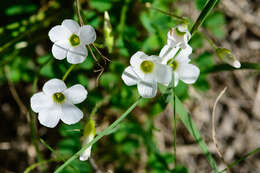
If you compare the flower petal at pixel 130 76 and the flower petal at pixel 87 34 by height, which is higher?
the flower petal at pixel 87 34

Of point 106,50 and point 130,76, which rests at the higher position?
point 130,76

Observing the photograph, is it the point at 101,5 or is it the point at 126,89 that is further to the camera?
the point at 126,89

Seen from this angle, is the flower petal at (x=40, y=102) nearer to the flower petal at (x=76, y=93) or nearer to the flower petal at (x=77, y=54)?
the flower petal at (x=76, y=93)

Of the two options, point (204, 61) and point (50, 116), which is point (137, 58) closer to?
point (50, 116)

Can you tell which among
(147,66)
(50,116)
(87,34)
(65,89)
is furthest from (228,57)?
(50,116)

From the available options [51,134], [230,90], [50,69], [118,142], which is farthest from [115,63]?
[230,90]

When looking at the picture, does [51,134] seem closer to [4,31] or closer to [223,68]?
[4,31]

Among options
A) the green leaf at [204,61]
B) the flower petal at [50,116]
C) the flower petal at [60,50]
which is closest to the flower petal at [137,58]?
the flower petal at [60,50]

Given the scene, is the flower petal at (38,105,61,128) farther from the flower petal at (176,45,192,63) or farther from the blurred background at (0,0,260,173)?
the flower petal at (176,45,192,63)
